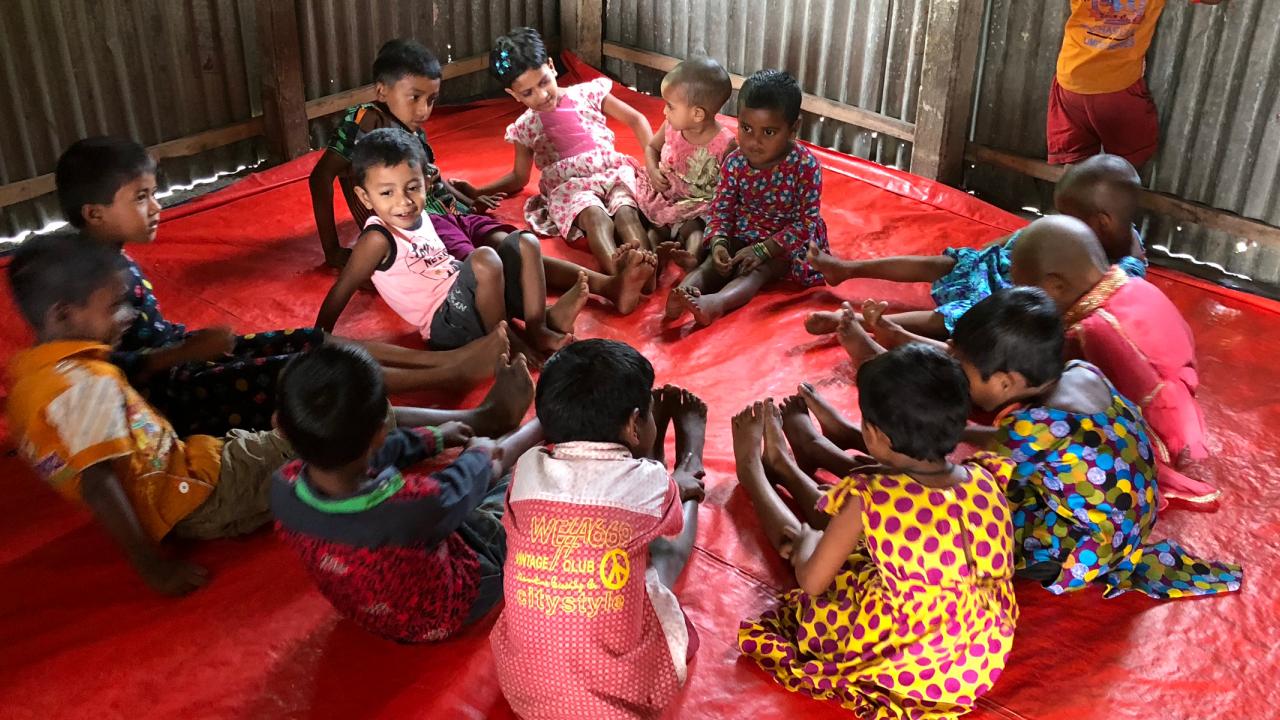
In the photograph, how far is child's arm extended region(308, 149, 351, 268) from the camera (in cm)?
371

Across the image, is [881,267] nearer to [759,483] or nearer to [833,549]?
[759,483]

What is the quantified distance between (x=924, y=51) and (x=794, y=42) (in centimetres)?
77

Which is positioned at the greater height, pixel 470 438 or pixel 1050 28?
pixel 1050 28

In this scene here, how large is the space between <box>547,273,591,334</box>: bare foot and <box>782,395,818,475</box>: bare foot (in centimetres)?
77

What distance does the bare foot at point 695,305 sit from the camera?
3.42 m

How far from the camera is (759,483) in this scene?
257 cm

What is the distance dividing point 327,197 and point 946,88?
2.57 m

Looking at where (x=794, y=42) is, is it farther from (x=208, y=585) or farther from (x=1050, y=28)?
(x=208, y=585)

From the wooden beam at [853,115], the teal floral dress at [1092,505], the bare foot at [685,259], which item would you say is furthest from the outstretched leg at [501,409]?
the wooden beam at [853,115]

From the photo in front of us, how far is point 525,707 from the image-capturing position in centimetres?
196

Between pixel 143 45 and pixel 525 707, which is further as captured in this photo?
pixel 143 45

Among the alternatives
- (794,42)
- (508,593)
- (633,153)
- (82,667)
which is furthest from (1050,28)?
(82,667)

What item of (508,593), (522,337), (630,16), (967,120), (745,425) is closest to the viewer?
(508,593)

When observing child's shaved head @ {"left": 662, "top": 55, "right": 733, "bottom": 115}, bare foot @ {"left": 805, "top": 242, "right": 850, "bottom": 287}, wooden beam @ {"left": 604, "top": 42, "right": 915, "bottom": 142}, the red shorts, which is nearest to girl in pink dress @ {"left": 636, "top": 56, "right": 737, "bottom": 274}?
child's shaved head @ {"left": 662, "top": 55, "right": 733, "bottom": 115}
